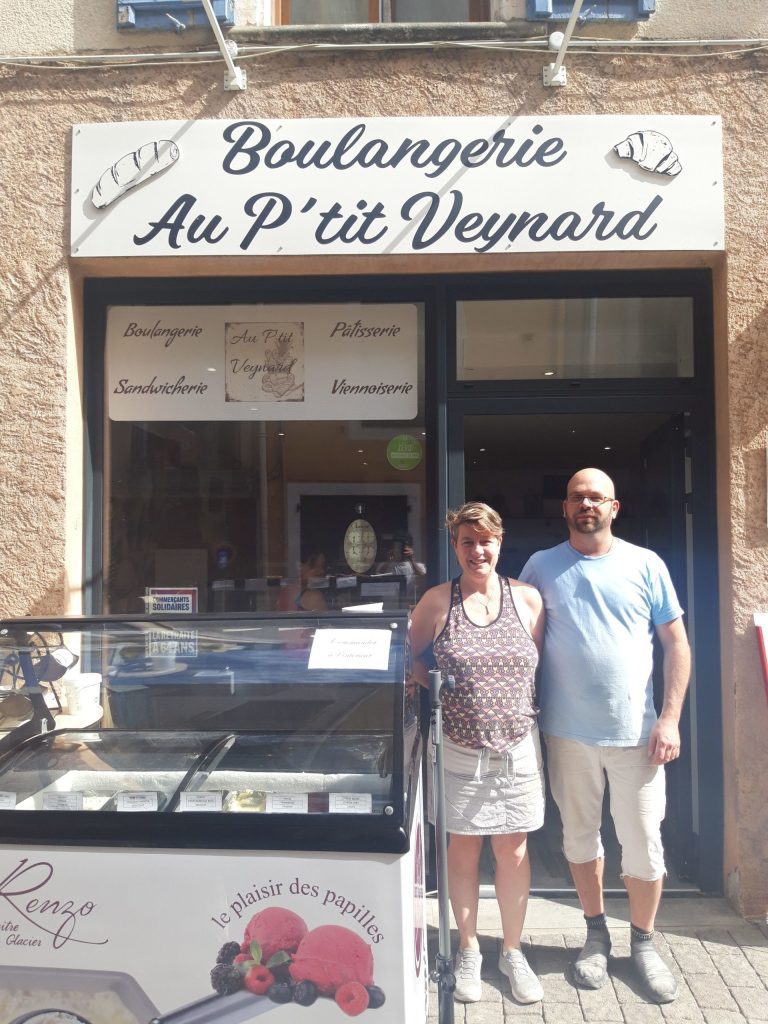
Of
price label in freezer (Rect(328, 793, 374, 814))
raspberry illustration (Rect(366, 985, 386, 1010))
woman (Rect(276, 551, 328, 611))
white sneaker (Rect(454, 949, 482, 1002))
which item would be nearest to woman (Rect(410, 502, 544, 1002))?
white sneaker (Rect(454, 949, 482, 1002))

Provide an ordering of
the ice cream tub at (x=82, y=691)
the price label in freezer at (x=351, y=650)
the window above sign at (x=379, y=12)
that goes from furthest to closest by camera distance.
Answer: the window above sign at (x=379, y=12), the ice cream tub at (x=82, y=691), the price label in freezer at (x=351, y=650)

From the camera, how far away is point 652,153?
4.04m

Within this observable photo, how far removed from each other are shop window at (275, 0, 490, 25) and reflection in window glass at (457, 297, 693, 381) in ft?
5.03

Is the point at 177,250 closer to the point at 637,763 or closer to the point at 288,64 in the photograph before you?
the point at 288,64

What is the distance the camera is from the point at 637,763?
3318 millimetres

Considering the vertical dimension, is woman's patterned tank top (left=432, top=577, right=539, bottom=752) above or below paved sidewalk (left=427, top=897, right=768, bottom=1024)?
above

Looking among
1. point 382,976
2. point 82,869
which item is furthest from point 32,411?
point 382,976

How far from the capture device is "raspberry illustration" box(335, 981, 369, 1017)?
2256 mm

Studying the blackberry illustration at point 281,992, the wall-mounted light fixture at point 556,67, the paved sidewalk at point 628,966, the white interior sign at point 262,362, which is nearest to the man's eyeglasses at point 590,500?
the white interior sign at point 262,362

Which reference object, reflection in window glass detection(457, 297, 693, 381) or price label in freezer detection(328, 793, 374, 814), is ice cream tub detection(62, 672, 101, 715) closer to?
price label in freezer detection(328, 793, 374, 814)

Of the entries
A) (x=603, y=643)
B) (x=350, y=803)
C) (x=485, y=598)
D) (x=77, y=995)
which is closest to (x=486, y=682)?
(x=485, y=598)

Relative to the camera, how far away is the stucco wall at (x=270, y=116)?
4.04 meters

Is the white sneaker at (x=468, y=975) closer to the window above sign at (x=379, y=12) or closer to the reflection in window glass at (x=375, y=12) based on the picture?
the window above sign at (x=379, y=12)

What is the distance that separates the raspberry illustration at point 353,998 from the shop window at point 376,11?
4.38m
